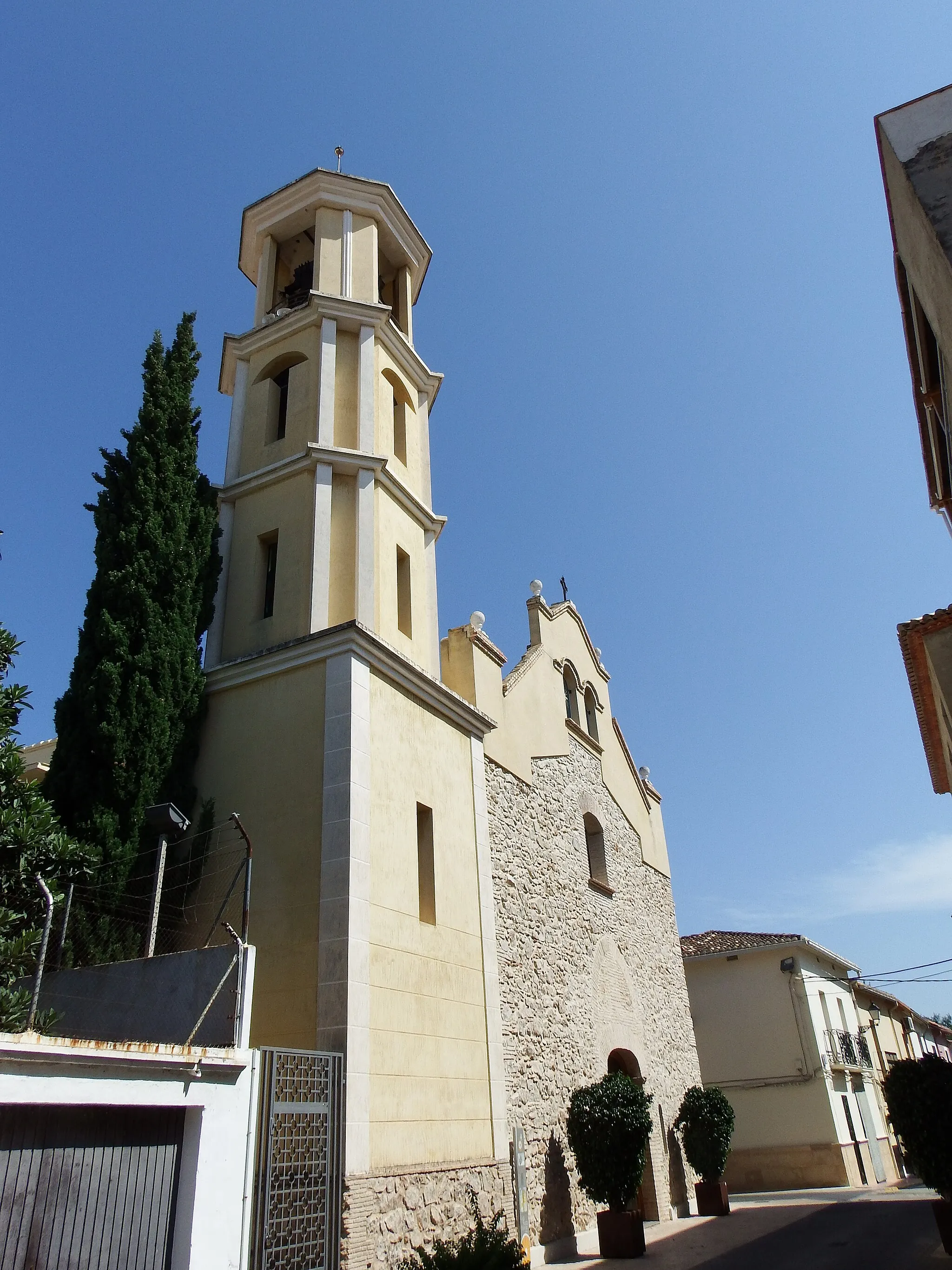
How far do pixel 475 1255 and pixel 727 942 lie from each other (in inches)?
888

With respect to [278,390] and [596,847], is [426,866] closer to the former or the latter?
[596,847]

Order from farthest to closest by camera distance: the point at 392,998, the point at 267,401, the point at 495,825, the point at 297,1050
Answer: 1. the point at 267,401
2. the point at 495,825
3. the point at 392,998
4. the point at 297,1050

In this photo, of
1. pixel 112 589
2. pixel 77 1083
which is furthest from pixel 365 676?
pixel 77 1083

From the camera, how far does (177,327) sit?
14094mm

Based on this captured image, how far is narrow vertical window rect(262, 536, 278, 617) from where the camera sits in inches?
505

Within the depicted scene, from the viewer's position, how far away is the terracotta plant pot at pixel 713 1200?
16828mm

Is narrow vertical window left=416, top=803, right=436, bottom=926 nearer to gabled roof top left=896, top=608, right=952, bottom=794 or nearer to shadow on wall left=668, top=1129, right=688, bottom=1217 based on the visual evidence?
gabled roof top left=896, top=608, right=952, bottom=794

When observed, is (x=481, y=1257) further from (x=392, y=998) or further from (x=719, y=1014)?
(x=719, y=1014)

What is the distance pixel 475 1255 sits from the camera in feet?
23.8

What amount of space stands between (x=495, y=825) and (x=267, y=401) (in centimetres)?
773

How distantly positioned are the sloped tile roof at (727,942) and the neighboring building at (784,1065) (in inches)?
2.0

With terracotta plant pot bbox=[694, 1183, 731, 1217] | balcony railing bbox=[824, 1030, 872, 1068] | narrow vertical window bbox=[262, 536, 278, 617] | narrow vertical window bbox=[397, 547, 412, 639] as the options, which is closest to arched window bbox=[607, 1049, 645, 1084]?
terracotta plant pot bbox=[694, 1183, 731, 1217]

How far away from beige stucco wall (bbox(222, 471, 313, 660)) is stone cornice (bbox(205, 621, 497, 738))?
421 millimetres

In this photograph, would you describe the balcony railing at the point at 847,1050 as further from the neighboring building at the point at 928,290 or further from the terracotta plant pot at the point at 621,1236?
the neighboring building at the point at 928,290
